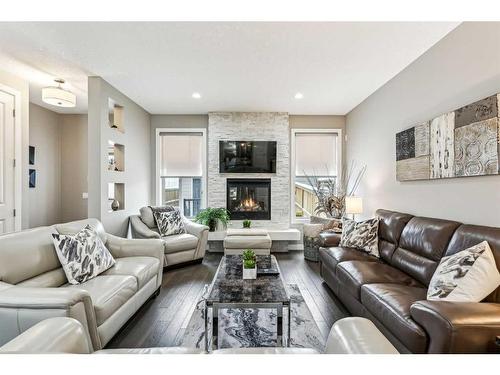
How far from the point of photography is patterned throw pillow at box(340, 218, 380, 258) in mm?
3090

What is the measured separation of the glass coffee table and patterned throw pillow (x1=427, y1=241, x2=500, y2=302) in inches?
40.0

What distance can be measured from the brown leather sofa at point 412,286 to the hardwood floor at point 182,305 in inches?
8.1

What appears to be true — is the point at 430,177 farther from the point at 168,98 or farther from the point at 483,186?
the point at 168,98

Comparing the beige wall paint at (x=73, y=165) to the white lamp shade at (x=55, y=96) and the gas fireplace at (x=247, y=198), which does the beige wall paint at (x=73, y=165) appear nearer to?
the white lamp shade at (x=55, y=96)

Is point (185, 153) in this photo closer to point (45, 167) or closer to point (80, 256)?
point (45, 167)

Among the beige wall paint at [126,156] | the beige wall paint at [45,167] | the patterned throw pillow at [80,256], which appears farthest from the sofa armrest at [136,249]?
the beige wall paint at [45,167]

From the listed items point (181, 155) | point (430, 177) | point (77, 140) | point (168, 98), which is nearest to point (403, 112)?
point (430, 177)

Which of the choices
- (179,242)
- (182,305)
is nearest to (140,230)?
(179,242)

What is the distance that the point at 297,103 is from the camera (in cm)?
458

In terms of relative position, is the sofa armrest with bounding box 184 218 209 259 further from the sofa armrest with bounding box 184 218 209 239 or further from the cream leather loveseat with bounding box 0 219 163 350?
the cream leather loveseat with bounding box 0 219 163 350

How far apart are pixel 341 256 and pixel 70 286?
257 cm

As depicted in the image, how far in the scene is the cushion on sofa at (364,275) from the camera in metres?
2.28

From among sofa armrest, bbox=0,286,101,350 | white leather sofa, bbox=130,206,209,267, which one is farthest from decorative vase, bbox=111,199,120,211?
sofa armrest, bbox=0,286,101,350
